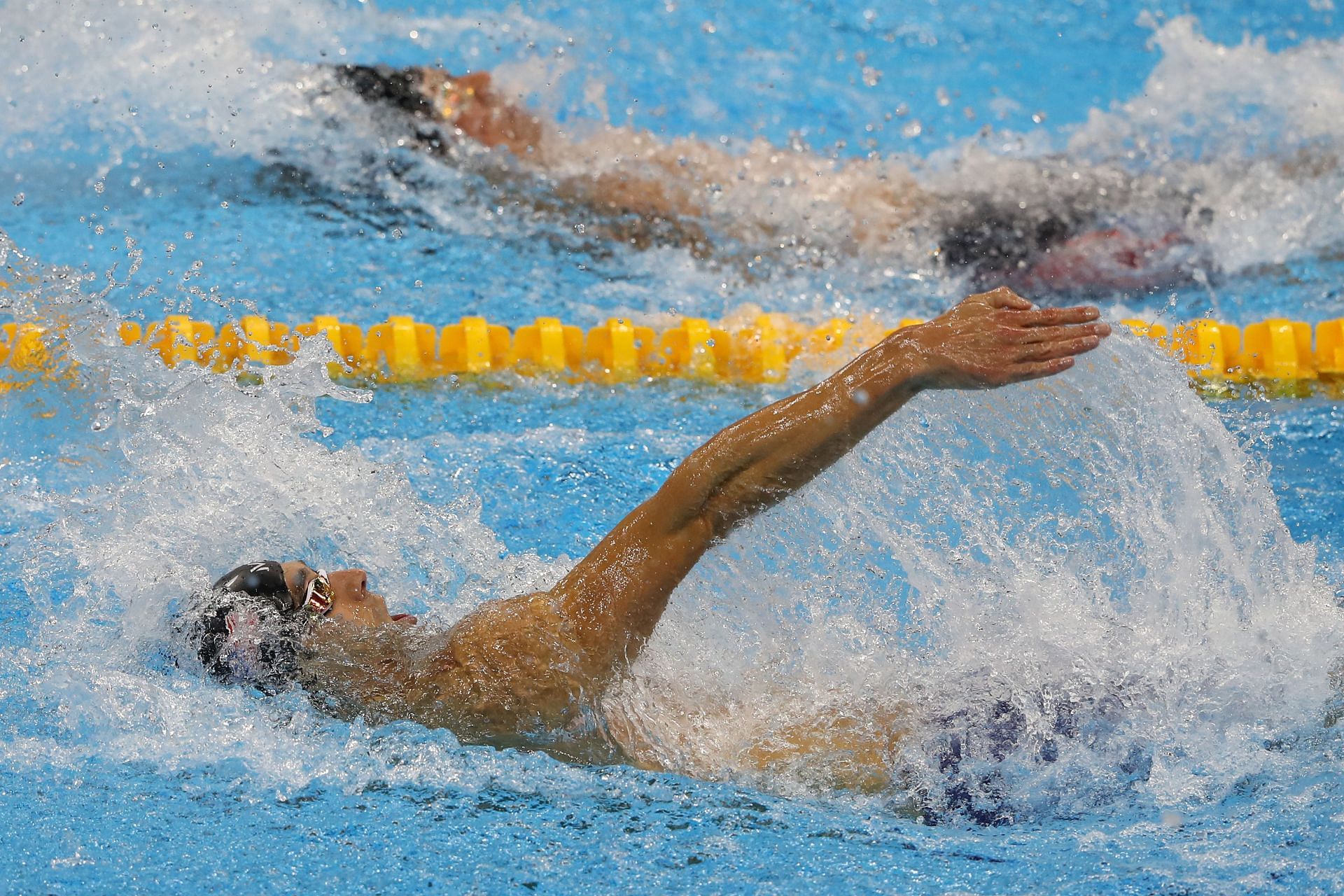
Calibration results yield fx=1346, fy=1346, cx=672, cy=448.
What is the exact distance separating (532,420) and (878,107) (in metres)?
3.27

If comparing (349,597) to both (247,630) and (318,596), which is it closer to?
(318,596)

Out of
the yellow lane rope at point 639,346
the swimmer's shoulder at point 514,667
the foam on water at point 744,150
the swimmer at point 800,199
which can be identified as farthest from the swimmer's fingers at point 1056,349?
the swimmer at point 800,199

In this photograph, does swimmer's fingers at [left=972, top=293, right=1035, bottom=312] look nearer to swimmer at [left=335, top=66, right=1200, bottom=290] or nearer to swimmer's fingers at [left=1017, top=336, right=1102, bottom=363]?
swimmer's fingers at [left=1017, top=336, right=1102, bottom=363]

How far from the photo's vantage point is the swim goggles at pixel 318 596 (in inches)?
91.7

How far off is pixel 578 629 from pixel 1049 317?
2.90 ft

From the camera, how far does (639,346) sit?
412 centimetres

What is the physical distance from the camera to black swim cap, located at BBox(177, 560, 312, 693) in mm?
2242

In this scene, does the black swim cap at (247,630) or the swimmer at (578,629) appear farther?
the black swim cap at (247,630)

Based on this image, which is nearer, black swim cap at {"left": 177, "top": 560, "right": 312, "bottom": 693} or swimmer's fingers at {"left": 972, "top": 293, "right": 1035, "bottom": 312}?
swimmer's fingers at {"left": 972, "top": 293, "right": 1035, "bottom": 312}

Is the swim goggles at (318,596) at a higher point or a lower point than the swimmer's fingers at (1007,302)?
lower

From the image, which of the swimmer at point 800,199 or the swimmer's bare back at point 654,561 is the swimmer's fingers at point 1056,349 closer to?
the swimmer's bare back at point 654,561

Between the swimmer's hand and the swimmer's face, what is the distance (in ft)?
3.50

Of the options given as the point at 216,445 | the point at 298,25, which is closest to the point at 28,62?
the point at 298,25

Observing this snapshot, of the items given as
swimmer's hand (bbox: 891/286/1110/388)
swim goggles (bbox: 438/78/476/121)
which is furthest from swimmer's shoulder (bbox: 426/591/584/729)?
swim goggles (bbox: 438/78/476/121)
